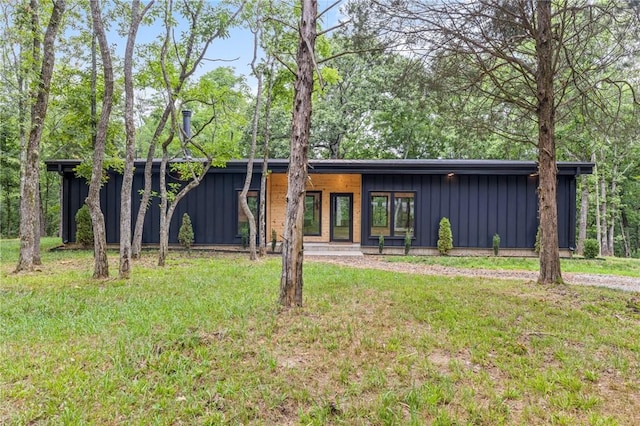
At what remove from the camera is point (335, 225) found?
1333 cm

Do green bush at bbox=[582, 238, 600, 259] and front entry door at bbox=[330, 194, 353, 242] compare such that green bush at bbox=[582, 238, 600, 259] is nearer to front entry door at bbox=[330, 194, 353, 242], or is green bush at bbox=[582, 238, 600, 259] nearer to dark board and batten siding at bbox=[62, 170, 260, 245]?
front entry door at bbox=[330, 194, 353, 242]

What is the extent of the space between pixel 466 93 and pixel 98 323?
667 cm

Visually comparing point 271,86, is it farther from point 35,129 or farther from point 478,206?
point 478,206

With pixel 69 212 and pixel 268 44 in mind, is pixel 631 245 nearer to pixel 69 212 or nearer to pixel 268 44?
pixel 268 44

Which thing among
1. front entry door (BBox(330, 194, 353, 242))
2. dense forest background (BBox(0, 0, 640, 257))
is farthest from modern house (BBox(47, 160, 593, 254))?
dense forest background (BBox(0, 0, 640, 257))

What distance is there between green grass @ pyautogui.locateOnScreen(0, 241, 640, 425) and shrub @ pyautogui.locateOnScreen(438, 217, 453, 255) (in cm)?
625

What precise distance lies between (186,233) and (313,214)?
14.9 feet

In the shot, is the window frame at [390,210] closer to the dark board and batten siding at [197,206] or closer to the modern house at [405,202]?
the modern house at [405,202]

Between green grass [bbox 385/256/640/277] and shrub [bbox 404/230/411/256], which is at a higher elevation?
shrub [bbox 404/230/411/256]

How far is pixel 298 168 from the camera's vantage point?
13.7ft

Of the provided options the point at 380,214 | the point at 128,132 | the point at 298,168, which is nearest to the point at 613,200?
the point at 380,214

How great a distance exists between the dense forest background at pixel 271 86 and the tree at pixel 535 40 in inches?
3.5

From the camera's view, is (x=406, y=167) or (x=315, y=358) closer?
(x=315, y=358)

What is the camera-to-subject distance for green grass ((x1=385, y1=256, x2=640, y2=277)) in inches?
349
